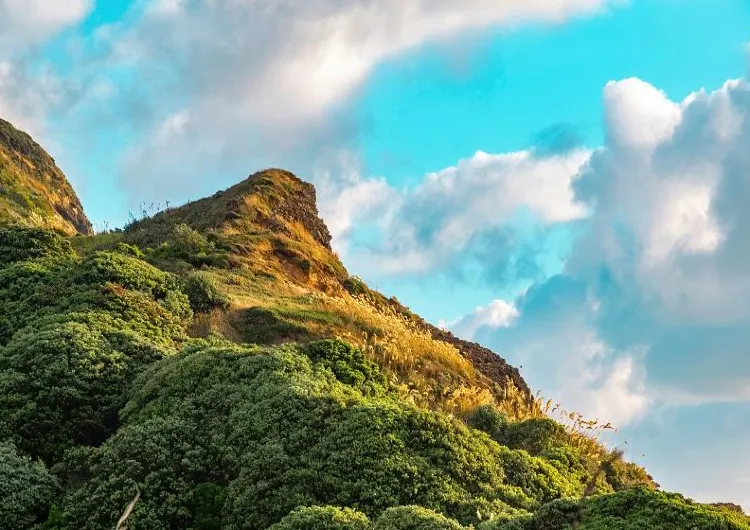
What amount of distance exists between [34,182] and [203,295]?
171 feet

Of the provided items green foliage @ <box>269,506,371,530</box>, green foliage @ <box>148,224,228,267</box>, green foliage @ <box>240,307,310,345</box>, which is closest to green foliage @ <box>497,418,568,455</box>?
green foliage @ <box>269,506,371,530</box>

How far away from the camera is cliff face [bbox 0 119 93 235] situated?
60.3m

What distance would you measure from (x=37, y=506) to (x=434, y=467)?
6036mm

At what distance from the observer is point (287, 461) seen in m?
11.5

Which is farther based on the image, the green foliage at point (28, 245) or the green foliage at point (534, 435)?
the green foliage at point (28, 245)

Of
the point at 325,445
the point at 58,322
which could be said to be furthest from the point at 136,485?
the point at 58,322

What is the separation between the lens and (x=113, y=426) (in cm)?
1486

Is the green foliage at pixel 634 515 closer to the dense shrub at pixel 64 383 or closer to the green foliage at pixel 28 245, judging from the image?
the dense shrub at pixel 64 383

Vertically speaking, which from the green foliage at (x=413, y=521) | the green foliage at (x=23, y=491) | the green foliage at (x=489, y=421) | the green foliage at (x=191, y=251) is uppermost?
the green foliage at (x=191, y=251)

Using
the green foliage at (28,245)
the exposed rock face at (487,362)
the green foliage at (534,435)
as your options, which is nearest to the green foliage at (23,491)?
the green foliage at (534,435)

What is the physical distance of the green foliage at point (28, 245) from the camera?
23.6 metres

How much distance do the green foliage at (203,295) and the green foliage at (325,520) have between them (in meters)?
13.4

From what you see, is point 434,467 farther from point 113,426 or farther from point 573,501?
point 113,426

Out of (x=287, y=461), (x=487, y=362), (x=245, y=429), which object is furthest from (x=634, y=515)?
(x=487, y=362)
